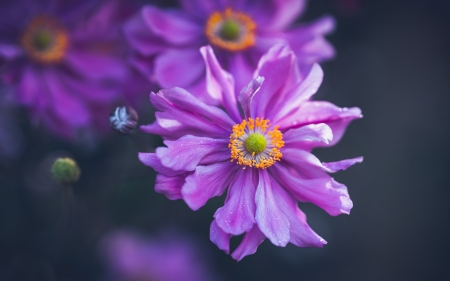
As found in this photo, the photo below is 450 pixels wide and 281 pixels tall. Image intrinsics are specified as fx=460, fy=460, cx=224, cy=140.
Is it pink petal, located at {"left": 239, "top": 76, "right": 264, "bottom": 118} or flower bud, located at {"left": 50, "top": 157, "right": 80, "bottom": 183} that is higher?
pink petal, located at {"left": 239, "top": 76, "right": 264, "bottom": 118}

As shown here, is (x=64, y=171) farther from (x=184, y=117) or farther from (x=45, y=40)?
(x=45, y=40)

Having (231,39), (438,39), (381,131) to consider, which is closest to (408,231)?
(381,131)

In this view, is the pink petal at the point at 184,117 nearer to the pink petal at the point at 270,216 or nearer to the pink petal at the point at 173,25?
the pink petal at the point at 270,216

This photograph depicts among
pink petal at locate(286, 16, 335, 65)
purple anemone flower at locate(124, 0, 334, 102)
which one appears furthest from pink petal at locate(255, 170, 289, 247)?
pink petal at locate(286, 16, 335, 65)

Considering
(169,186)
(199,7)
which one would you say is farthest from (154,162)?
(199,7)

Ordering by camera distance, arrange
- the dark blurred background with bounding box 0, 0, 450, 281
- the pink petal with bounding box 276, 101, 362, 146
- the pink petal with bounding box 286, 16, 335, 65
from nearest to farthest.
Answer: the pink petal with bounding box 276, 101, 362, 146 → the pink petal with bounding box 286, 16, 335, 65 → the dark blurred background with bounding box 0, 0, 450, 281

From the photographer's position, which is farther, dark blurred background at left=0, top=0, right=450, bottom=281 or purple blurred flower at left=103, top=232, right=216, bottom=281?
dark blurred background at left=0, top=0, right=450, bottom=281

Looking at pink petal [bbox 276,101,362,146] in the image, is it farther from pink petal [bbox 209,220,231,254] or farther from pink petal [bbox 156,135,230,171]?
pink petal [bbox 209,220,231,254]
